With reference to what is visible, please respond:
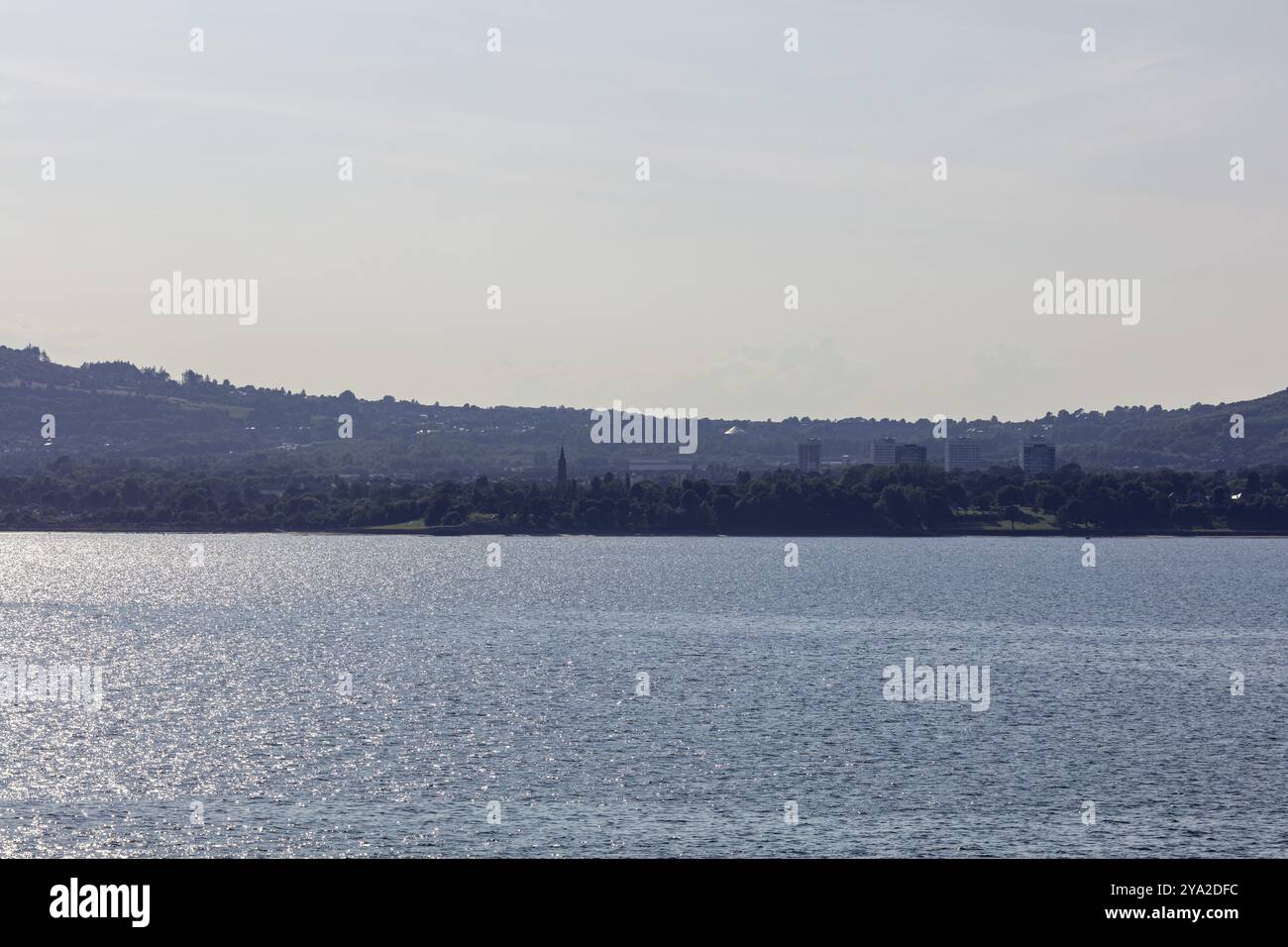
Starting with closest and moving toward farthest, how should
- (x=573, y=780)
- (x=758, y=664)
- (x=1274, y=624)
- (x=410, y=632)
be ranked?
(x=573, y=780)
(x=758, y=664)
(x=410, y=632)
(x=1274, y=624)

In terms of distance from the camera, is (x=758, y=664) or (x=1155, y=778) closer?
(x=1155, y=778)

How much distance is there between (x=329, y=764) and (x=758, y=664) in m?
36.0

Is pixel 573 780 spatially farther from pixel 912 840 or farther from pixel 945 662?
pixel 945 662

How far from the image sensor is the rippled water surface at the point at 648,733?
41000mm

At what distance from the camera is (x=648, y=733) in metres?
57.9

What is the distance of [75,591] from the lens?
154 meters

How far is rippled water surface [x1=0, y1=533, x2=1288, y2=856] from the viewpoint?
41000 millimetres
